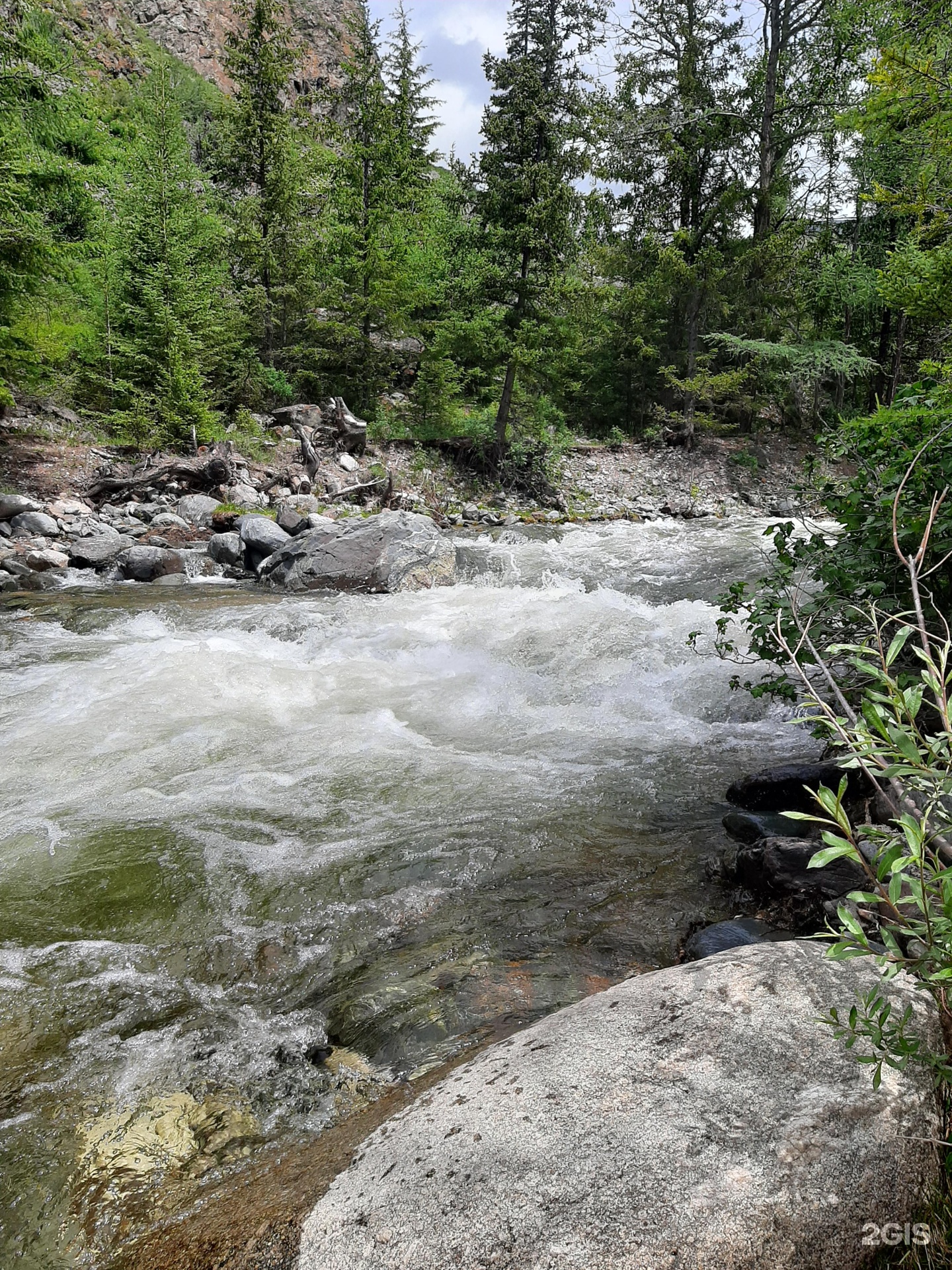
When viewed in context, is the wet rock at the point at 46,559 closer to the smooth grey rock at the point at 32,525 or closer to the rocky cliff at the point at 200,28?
the smooth grey rock at the point at 32,525

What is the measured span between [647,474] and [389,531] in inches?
468

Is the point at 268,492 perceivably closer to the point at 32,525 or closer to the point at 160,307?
the point at 32,525

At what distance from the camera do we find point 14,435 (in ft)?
47.3

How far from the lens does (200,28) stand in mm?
51750

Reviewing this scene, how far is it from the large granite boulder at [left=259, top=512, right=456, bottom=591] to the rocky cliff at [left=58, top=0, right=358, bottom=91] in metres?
41.5

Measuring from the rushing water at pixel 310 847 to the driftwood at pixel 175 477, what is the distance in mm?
6330

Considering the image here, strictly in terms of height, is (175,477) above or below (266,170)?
below

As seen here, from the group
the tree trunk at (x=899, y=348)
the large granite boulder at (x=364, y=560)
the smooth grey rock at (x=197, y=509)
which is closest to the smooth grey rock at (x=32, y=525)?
the smooth grey rock at (x=197, y=509)

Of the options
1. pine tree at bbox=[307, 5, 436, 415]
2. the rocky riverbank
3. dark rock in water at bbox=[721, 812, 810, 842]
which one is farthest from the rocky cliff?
dark rock in water at bbox=[721, 812, 810, 842]

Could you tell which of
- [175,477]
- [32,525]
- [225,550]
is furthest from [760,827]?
[175,477]

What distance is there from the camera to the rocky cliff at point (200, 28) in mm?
42781

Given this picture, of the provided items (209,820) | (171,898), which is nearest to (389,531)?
(209,820)

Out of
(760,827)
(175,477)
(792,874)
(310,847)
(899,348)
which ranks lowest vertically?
(310,847)

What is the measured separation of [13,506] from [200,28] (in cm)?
6120
